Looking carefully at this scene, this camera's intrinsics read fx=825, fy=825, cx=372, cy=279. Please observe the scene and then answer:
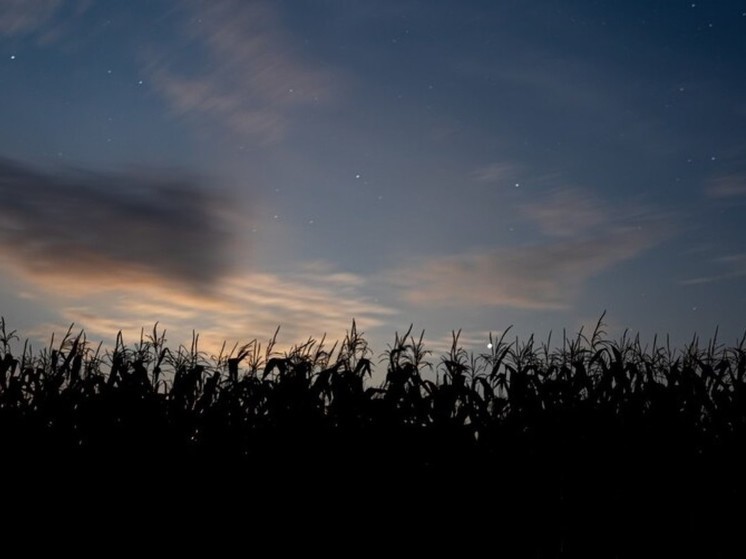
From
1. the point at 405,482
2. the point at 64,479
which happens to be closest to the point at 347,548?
the point at 405,482

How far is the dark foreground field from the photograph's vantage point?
26.6ft

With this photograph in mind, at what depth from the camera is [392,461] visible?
8258 mm

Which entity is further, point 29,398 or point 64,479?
point 29,398

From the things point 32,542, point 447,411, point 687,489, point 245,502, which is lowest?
point 32,542

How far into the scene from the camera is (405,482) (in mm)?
8180

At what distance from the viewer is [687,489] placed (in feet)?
27.9

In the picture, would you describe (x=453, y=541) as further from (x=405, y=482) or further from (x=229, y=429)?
(x=229, y=429)

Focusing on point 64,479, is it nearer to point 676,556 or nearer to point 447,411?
point 447,411

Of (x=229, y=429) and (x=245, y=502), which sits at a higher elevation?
(x=229, y=429)

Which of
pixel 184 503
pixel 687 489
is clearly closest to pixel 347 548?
pixel 184 503

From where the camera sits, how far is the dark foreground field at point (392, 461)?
8.10 meters

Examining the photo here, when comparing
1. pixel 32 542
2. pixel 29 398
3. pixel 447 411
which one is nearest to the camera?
pixel 32 542

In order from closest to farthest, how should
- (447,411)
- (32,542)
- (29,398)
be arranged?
(32,542) → (447,411) → (29,398)

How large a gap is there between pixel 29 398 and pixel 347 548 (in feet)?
13.5
